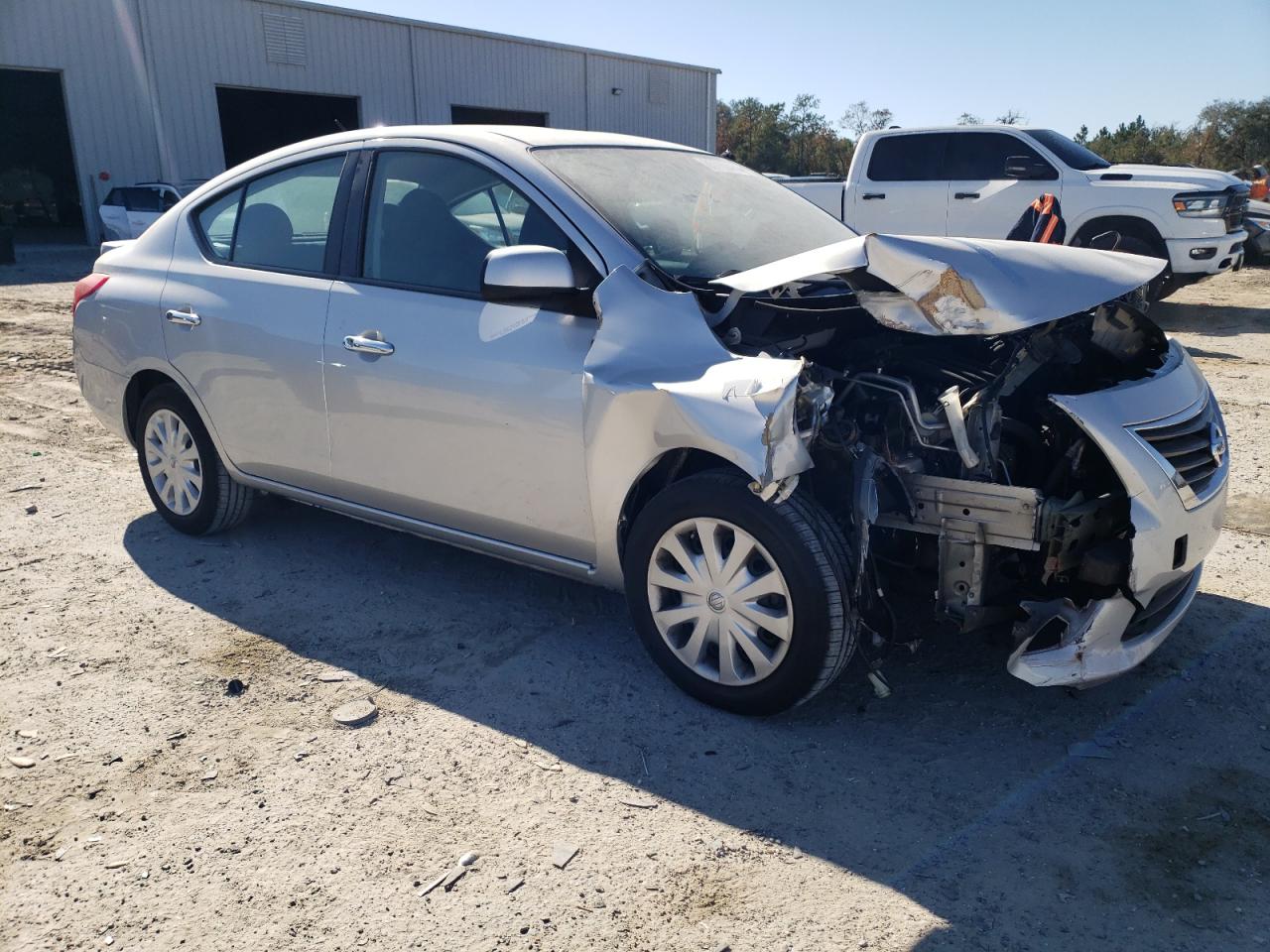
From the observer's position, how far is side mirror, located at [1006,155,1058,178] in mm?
10617

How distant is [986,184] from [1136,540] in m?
9.36

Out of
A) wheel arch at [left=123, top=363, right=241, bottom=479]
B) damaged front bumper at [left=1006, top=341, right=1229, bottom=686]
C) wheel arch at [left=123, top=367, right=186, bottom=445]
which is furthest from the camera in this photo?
wheel arch at [left=123, top=367, right=186, bottom=445]

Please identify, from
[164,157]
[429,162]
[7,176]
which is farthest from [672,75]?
[429,162]

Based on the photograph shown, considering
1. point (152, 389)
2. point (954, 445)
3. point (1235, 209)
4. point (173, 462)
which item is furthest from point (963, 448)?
point (1235, 209)

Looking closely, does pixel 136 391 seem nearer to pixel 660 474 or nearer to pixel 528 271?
pixel 528 271

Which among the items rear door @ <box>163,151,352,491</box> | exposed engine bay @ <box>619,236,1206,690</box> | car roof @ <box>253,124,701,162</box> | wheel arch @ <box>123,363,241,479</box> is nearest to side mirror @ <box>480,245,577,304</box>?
exposed engine bay @ <box>619,236,1206,690</box>

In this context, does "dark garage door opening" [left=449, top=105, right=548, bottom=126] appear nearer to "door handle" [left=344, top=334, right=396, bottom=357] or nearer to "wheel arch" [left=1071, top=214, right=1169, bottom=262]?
"wheel arch" [left=1071, top=214, right=1169, bottom=262]

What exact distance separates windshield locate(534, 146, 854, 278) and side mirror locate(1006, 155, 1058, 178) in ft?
23.3

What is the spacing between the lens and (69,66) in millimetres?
22156

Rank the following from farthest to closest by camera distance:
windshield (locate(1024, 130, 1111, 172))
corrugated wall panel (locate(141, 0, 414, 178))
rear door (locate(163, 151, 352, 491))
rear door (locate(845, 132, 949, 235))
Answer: corrugated wall panel (locate(141, 0, 414, 178))
rear door (locate(845, 132, 949, 235))
windshield (locate(1024, 130, 1111, 172))
rear door (locate(163, 151, 352, 491))

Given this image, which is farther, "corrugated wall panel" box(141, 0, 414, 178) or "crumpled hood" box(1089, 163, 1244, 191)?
"corrugated wall panel" box(141, 0, 414, 178)

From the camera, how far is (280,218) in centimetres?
446

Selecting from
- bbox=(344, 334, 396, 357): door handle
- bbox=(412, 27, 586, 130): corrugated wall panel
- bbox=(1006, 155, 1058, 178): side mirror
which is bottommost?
bbox=(344, 334, 396, 357): door handle

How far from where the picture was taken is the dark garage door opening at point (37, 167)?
1181 inches
